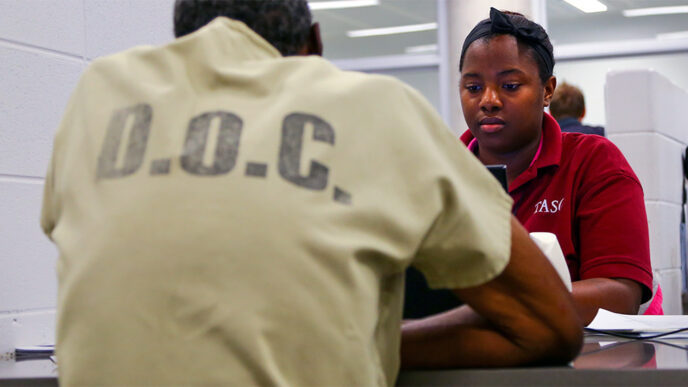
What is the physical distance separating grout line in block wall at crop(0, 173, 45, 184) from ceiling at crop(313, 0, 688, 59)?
4427mm

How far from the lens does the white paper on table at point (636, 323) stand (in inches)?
49.3

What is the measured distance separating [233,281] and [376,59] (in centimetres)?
528

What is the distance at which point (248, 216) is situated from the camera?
2.31 ft

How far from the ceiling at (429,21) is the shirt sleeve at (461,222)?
4.98 m

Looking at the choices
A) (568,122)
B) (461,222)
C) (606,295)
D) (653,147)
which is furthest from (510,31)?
(568,122)

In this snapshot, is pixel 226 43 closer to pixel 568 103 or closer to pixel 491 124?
pixel 491 124

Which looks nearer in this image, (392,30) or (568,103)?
(568,103)

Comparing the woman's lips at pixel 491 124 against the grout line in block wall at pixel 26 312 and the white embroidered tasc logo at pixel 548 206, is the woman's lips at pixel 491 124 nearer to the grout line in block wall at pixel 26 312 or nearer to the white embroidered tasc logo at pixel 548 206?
the white embroidered tasc logo at pixel 548 206

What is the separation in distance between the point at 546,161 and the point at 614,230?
0.20 meters

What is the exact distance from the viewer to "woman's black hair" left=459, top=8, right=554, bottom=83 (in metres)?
1.64

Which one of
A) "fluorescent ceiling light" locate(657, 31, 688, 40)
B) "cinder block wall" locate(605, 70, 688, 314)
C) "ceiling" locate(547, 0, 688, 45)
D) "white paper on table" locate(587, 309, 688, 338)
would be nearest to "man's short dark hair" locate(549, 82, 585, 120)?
"cinder block wall" locate(605, 70, 688, 314)

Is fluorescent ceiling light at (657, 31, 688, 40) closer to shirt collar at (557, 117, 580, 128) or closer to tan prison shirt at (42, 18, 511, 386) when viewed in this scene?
shirt collar at (557, 117, 580, 128)

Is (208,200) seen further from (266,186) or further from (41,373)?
(41,373)

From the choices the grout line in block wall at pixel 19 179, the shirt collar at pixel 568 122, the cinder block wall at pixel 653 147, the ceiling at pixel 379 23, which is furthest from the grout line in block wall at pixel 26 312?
the ceiling at pixel 379 23
